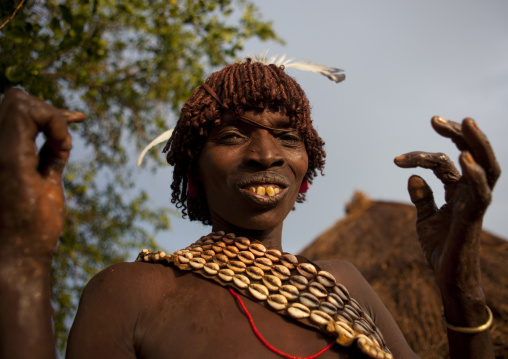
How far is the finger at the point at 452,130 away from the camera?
186cm

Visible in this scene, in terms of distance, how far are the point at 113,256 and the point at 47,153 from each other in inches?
207

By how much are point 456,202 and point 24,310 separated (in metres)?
1.44

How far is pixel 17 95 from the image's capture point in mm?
1513

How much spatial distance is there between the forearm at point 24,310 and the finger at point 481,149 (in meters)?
1.41

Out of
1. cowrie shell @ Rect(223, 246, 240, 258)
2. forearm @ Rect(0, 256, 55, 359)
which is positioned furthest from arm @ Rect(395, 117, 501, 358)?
forearm @ Rect(0, 256, 55, 359)

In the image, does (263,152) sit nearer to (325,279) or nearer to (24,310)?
(325,279)

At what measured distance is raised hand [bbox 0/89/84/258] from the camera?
4.76 ft

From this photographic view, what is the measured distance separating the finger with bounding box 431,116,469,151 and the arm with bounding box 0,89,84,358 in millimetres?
1249

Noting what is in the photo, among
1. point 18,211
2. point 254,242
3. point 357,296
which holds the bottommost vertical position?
point 357,296

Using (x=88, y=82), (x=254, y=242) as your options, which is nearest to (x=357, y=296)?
(x=254, y=242)

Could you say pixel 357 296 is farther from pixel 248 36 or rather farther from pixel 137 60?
pixel 137 60

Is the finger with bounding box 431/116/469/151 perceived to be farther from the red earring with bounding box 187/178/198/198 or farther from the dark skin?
the red earring with bounding box 187/178/198/198

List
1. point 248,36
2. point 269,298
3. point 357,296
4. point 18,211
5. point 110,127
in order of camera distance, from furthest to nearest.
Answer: point 110,127 → point 248,36 → point 357,296 → point 269,298 → point 18,211

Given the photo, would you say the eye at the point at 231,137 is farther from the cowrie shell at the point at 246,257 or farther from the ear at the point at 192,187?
the cowrie shell at the point at 246,257
